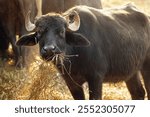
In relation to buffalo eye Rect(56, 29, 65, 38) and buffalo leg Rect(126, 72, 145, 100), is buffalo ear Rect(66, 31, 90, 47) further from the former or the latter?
buffalo leg Rect(126, 72, 145, 100)

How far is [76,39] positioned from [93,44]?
330mm

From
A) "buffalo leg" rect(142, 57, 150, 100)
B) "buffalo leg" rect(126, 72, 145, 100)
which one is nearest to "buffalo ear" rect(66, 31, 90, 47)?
"buffalo leg" rect(142, 57, 150, 100)

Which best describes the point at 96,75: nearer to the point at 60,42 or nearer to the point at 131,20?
the point at 60,42

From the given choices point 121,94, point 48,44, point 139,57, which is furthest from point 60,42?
point 121,94

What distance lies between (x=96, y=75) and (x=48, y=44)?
0.96 metres

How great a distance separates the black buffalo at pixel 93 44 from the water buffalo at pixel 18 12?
2.82m

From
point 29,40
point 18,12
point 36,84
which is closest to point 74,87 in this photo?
point 36,84

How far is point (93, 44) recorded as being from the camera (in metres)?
9.39

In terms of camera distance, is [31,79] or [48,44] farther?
[31,79]

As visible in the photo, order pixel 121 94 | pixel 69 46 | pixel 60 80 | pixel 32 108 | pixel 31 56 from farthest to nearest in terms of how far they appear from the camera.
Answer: pixel 31 56
pixel 121 94
pixel 60 80
pixel 69 46
pixel 32 108

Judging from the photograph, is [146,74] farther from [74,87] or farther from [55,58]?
[55,58]

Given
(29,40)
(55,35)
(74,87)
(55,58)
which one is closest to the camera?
(55,35)

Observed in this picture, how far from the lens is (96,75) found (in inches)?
366

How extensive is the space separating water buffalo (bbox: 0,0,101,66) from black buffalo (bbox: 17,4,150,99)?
2.82 m
